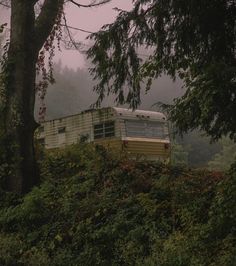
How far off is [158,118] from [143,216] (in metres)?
13.3

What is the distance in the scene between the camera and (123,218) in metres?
7.97

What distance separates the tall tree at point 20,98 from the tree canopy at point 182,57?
2.80 metres

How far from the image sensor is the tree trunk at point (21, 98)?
11023 millimetres

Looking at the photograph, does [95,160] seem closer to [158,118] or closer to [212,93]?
[212,93]

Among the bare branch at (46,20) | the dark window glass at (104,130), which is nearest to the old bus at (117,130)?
the dark window glass at (104,130)

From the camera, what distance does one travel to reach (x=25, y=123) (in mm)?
11289

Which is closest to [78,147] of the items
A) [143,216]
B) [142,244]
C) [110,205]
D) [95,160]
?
[95,160]

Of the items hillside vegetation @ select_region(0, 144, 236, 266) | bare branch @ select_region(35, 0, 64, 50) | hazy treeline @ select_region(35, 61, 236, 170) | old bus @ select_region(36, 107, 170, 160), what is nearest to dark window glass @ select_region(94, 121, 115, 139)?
old bus @ select_region(36, 107, 170, 160)

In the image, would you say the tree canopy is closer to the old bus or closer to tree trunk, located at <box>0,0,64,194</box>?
tree trunk, located at <box>0,0,64,194</box>

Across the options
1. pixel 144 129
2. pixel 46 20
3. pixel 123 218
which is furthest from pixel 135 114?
pixel 123 218

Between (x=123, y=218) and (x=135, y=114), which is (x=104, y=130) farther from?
(x=123, y=218)

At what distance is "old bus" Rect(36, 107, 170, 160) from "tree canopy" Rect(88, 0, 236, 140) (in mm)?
9127

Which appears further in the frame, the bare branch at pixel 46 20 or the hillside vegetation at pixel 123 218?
the bare branch at pixel 46 20

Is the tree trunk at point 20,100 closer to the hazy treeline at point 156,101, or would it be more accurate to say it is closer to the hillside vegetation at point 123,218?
the hillside vegetation at point 123,218
